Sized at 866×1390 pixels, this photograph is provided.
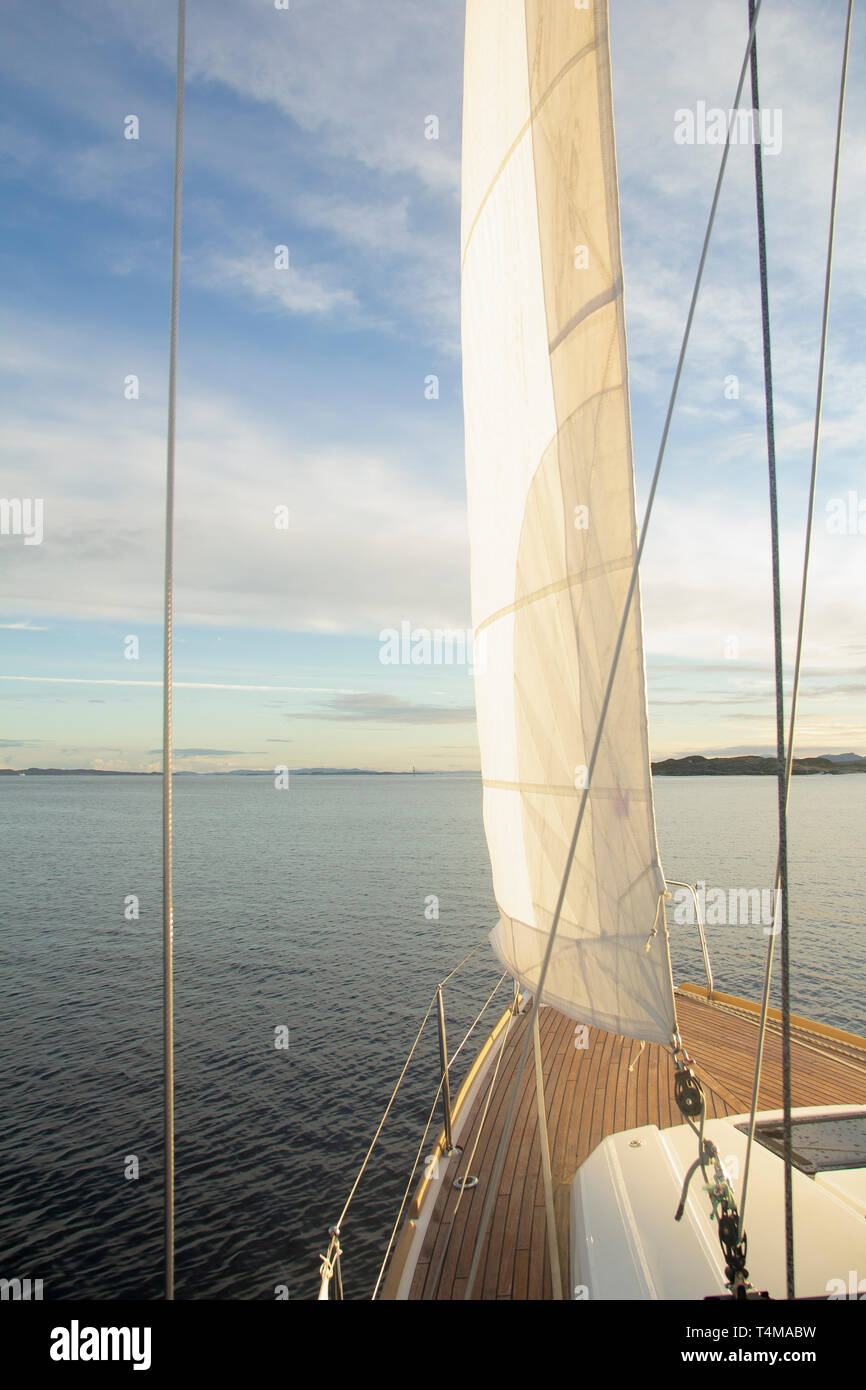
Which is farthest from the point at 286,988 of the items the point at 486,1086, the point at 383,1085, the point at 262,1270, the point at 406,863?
the point at 406,863

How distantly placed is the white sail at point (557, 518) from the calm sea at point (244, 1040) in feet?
24.2

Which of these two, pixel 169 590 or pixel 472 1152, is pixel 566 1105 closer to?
pixel 472 1152

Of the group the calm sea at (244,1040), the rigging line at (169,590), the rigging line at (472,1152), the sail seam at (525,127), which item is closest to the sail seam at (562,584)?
the rigging line at (169,590)

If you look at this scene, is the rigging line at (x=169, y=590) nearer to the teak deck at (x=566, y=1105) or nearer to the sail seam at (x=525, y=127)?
the sail seam at (x=525, y=127)

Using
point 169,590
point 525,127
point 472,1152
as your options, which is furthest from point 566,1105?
point 525,127

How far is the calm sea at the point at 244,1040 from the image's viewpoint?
1041cm

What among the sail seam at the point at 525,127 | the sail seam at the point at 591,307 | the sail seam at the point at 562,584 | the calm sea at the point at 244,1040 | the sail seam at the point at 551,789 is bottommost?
the calm sea at the point at 244,1040

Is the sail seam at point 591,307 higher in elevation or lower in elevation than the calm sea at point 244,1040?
higher

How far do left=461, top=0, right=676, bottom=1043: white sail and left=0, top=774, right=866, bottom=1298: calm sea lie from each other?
7.37 metres

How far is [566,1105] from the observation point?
7.69m

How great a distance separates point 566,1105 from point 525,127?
909 cm

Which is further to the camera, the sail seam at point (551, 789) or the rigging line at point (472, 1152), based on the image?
the rigging line at point (472, 1152)

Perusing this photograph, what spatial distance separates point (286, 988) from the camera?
21703mm
